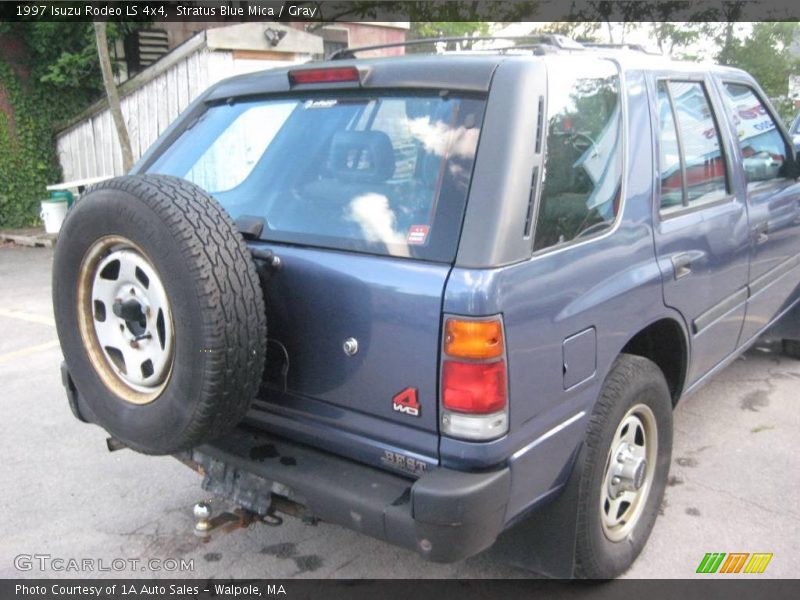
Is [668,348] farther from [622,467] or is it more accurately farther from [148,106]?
[148,106]

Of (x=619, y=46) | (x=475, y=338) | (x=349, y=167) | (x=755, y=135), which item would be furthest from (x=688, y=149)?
(x=475, y=338)

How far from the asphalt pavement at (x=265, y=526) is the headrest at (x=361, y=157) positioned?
141 cm

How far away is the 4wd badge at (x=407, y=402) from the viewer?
2.20 metres

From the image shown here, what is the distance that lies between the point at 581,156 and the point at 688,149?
0.92 meters

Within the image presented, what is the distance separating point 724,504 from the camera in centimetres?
341

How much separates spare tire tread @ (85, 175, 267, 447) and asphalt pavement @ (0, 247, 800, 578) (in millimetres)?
998

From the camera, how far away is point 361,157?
2580 millimetres

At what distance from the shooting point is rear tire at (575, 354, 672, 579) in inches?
99.7

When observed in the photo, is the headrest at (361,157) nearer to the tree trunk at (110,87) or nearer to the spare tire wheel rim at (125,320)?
the spare tire wheel rim at (125,320)

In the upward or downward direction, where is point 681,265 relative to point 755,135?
downward

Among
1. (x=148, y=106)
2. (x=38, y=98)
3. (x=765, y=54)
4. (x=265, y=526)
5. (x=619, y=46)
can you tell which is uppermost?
(x=765, y=54)

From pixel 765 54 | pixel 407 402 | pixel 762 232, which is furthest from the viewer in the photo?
pixel 765 54

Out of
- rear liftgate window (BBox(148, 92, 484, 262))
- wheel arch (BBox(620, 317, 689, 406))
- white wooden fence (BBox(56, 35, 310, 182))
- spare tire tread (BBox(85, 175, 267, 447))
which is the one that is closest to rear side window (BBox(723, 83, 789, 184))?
wheel arch (BBox(620, 317, 689, 406))

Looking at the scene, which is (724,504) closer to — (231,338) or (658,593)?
(658,593)
